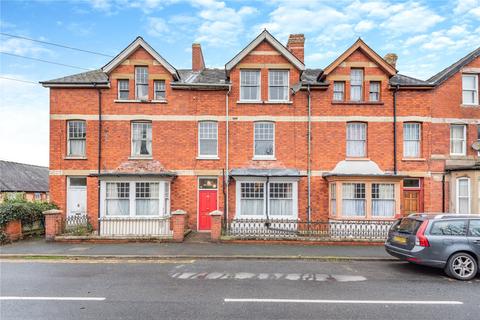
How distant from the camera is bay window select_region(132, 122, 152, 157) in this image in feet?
55.6

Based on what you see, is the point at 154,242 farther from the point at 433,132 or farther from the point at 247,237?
the point at 433,132

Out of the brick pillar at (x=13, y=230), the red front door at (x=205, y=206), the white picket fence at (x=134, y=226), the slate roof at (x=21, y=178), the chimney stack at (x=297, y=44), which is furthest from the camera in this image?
the slate roof at (x=21, y=178)

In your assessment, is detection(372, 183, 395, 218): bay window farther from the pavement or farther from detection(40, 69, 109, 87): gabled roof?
detection(40, 69, 109, 87): gabled roof

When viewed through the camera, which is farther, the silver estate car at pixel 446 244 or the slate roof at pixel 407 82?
the slate roof at pixel 407 82

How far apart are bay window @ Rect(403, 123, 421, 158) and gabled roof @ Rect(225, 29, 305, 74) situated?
6.90 meters

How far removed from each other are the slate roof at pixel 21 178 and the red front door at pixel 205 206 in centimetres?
2690

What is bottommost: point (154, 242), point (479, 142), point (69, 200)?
point (154, 242)

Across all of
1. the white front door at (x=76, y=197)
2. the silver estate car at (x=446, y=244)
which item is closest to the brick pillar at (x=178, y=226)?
the white front door at (x=76, y=197)

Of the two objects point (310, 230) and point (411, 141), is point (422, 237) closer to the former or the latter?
point (310, 230)

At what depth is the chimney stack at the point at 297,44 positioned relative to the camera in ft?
62.8

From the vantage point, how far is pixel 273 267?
952 centimetres

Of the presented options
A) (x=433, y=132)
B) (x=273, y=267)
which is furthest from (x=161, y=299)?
(x=433, y=132)

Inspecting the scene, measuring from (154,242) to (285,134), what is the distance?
8.83 meters

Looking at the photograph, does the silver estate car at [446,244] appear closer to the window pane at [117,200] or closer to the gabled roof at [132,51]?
the window pane at [117,200]
